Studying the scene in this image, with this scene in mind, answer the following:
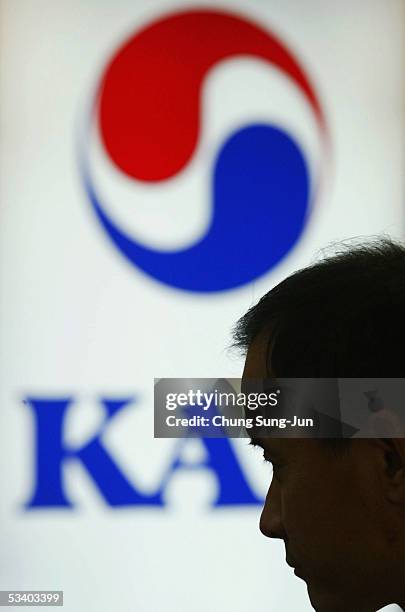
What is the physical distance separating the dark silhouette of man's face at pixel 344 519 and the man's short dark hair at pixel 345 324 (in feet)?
0.12

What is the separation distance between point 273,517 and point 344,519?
82mm

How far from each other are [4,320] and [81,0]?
601mm

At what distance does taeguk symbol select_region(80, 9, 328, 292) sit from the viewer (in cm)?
144

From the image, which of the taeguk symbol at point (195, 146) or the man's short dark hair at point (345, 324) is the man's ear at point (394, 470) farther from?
the taeguk symbol at point (195, 146)

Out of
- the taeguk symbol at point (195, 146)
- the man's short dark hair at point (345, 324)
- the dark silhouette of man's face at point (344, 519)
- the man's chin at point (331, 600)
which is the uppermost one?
the taeguk symbol at point (195, 146)

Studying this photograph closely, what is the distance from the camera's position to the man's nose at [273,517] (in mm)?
847

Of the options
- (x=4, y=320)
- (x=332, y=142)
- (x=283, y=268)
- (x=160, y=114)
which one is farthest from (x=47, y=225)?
(x=332, y=142)

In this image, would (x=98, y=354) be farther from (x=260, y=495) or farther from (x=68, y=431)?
(x=260, y=495)

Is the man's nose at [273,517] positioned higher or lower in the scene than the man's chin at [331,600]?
higher

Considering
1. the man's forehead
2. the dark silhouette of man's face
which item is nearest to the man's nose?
the dark silhouette of man's face

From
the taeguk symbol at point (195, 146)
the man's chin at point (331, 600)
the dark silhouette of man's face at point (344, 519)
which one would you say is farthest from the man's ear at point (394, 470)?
the taeguk symbol at point (195, 146)

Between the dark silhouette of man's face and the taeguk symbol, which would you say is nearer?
the dark silhouette of man's face

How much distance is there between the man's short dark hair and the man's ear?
69mm

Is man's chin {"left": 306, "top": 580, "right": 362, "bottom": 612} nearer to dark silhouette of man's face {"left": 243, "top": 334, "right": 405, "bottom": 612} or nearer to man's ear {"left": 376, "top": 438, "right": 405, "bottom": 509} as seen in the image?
dark silhouette of man's face {"left": 243, "top": 334, "right": 405, "bottom": 612}
